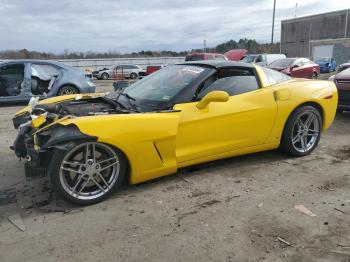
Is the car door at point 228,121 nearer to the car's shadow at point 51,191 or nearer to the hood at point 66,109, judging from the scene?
the car's shadow at point 51,191

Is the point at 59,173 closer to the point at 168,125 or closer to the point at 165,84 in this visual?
the point at 168,125

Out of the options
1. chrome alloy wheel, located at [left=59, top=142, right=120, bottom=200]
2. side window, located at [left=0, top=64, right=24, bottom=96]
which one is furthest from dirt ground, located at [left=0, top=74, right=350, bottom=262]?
side window, located at [left=0, top=64, right=24, bottom=96]

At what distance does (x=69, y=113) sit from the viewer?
13.5 ft

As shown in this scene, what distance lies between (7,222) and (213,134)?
2.21m

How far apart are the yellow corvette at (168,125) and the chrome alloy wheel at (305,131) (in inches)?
0.5

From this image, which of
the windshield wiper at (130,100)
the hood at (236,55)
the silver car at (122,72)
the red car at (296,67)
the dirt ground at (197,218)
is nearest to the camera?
the dirt ground at (197,218)

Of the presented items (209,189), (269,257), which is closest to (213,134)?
(209,189)

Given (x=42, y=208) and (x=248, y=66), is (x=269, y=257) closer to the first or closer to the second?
(x=42, y=208)

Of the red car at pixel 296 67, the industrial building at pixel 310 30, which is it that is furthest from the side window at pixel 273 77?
the industrial building at pixel 310 30

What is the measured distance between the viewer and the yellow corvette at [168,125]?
3.44m

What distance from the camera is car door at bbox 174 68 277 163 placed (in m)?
3.95

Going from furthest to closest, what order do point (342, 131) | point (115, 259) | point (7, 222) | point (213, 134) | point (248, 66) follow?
point (342, 131), point (248, 66), point (213, 134), point (7, 222), point (115, 259)

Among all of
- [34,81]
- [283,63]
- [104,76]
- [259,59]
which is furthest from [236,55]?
[34,81]

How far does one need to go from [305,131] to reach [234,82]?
4.26ft
